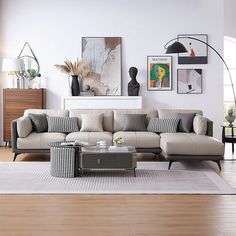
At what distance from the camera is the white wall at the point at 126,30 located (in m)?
8.66

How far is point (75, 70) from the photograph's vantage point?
8.54 metres

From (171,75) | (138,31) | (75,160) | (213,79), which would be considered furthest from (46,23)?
Answer: (75,160)

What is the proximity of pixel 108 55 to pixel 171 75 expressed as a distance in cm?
129

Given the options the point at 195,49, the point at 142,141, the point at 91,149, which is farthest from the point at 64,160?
the point at 195,49

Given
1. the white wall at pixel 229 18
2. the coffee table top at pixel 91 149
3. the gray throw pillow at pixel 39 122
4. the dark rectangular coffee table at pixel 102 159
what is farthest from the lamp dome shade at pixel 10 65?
the white wall at pixel 229 18

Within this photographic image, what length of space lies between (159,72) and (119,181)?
150 inches

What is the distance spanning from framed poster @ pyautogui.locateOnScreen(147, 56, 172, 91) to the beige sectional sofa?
1199mm

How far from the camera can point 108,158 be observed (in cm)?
562

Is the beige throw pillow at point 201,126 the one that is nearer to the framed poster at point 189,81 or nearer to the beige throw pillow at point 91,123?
the beige throw pillow at point 91,123

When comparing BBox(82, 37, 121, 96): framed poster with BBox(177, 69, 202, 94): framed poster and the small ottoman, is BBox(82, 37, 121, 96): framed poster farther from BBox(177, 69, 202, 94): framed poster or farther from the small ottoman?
the small ottoman

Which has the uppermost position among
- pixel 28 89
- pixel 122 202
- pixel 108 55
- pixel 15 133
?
pixel 108 55

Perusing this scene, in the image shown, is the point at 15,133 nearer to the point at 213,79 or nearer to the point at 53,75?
the point at 53,75

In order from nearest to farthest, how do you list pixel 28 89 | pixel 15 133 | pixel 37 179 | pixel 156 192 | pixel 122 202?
pixel 122 202, pixel 156 192, pixel 37 179, pixel 15 133, pixel 28 89

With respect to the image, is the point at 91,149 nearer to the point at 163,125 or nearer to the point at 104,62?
the point at 163,125
